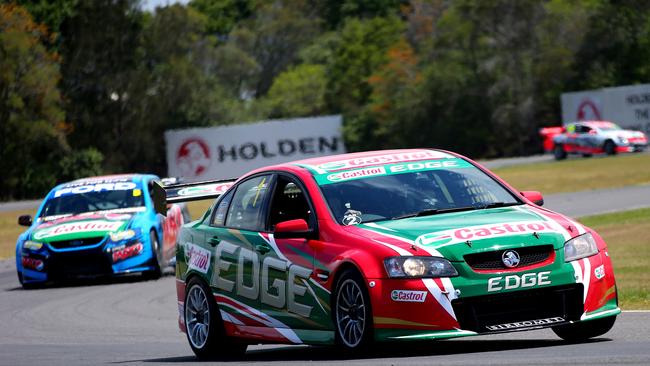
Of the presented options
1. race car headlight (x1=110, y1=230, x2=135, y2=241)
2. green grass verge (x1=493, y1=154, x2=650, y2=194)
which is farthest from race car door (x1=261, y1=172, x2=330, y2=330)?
green grass verge (x1=493, y1=154, x2=650, y2=194)

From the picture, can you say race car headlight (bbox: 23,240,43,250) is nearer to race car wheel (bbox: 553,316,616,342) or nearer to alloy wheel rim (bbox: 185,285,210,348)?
alloy wheel rim (bbox: 185,285,210,348)

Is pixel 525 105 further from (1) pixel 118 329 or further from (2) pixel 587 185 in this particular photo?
(1) pixel 118 329

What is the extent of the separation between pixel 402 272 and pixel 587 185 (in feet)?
103

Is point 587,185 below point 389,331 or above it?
below

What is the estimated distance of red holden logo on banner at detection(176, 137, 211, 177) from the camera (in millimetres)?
68250

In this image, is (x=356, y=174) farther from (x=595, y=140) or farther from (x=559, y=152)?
(x=559, y=152)

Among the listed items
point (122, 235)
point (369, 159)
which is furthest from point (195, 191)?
point (122, 235)

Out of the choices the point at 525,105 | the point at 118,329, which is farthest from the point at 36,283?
the point at 525,105

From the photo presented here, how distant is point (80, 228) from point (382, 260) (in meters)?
11.6

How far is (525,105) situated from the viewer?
70.8 metres

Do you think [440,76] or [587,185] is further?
[440,76]

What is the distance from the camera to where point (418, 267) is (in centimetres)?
856

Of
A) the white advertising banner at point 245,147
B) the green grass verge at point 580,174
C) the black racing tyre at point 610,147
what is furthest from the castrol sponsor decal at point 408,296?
the white advertising banner at point 245,147

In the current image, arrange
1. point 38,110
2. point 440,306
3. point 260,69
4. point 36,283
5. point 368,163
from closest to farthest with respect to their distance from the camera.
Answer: point 440,306
point 368,163
point 36,283
point 38,110
point 260,69
